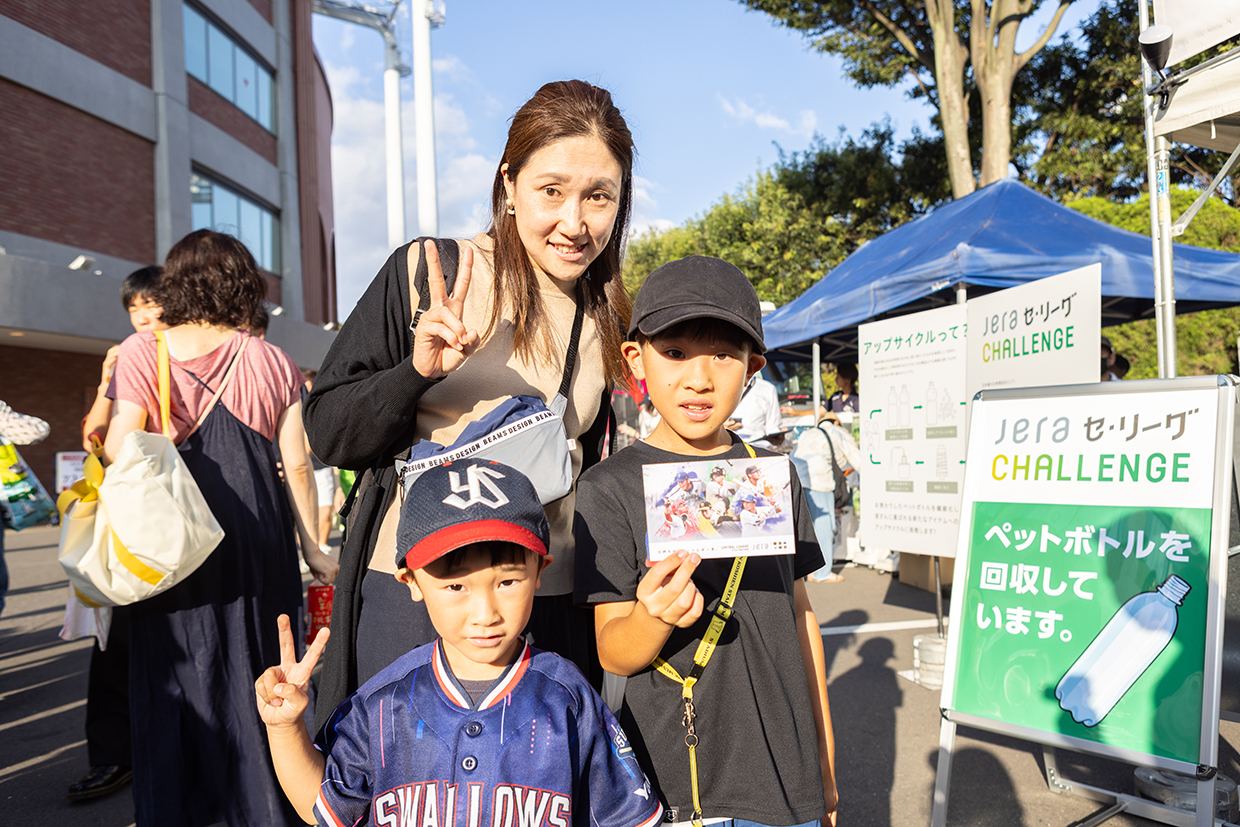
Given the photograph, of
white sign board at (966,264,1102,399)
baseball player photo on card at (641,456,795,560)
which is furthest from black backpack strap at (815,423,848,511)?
baseball player photo on card at (641,456,795,560)

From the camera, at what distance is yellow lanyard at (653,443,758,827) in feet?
4.80

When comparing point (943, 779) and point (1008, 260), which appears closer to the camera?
point (943, 779)

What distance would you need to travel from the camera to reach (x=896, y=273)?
707 cm

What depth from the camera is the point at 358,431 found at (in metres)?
1.46

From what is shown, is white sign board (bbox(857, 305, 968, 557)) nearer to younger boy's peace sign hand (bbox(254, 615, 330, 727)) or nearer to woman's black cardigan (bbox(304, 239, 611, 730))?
woman's black cardigan (bbox(304, 239, 611, 730))

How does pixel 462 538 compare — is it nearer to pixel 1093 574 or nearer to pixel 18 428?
pixel 1093 574

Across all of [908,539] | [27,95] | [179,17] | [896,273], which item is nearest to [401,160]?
[179,17]

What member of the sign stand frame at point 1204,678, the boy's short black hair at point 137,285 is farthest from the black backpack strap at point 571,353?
the boy's short black hair at point 137,285

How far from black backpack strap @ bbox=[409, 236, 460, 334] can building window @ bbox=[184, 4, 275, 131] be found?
22205 millimetres

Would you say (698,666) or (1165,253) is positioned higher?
(1165,253)

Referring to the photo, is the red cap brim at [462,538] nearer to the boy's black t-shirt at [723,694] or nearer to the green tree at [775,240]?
the boy's black t-shirt at [723,694]

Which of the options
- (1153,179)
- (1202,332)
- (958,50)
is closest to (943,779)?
(1153,179)

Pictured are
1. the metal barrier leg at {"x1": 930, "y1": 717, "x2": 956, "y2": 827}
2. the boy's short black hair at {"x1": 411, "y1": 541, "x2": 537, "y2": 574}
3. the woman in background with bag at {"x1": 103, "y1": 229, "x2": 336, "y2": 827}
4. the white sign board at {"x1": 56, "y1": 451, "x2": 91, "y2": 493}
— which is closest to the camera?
the boy's short black hair at {"x1": 411, "y1": 541, "x2": 537, "y2": 574}

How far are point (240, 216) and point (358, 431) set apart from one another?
23278mm
